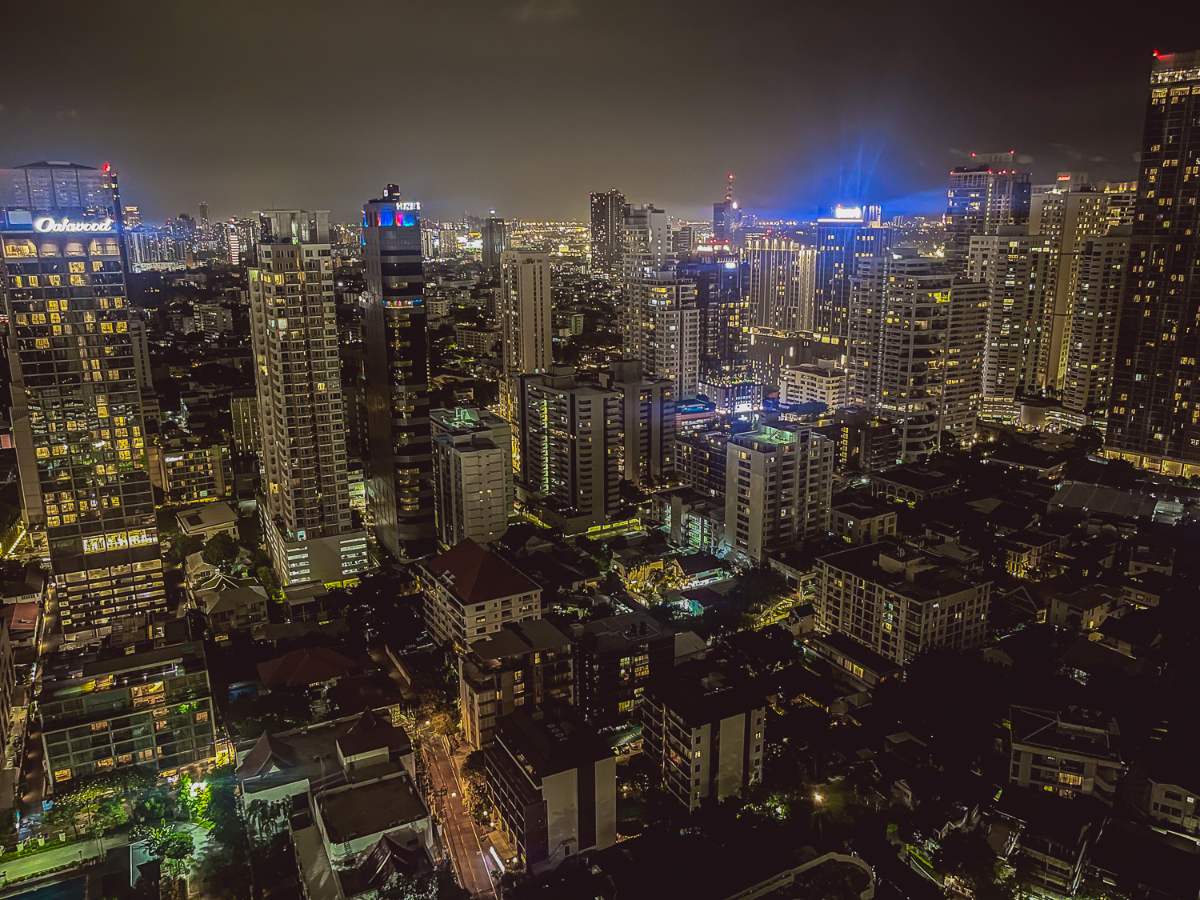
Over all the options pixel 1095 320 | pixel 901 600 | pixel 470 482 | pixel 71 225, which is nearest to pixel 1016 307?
pixel 1095 320

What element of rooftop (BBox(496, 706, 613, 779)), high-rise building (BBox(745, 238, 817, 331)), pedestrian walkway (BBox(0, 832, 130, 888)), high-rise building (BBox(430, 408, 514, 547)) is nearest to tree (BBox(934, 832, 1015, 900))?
rooftop (BBox(496, 706, 613, 779))

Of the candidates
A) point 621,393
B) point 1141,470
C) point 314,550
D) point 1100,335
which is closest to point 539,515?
point 621,393

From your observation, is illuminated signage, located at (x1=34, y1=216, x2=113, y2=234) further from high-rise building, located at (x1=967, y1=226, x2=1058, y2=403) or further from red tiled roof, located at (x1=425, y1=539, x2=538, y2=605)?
high-rise building, located at (x1=967, y1=226, x2=1058, y2=403)

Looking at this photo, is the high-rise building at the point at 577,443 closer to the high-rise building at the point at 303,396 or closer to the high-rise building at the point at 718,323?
the high-rise building at the point at 303,396

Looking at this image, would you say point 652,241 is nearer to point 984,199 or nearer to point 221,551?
point 984,199

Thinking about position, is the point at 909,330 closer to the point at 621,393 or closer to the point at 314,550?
the point at 621,393
